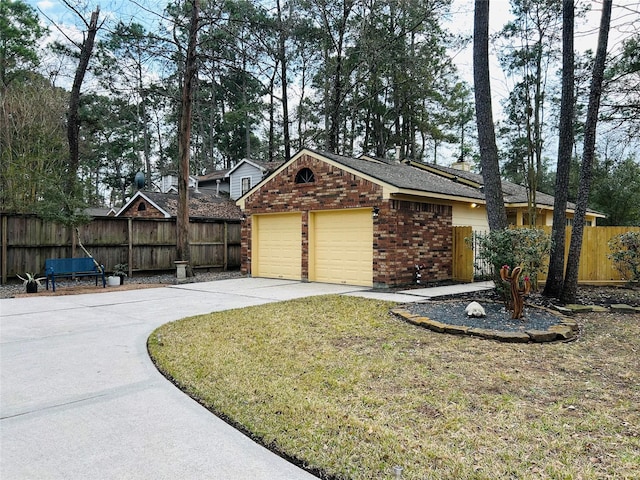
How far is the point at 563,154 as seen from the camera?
8766mm

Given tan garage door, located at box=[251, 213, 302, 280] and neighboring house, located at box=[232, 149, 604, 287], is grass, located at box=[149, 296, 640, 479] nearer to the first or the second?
neighboring house, located at box=[232, 149, 604, 287]

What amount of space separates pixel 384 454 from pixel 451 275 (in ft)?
34.5

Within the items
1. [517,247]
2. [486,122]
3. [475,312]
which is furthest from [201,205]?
[475,312]

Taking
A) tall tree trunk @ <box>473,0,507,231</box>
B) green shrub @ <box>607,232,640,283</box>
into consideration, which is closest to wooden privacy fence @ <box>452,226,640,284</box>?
green shrub @ <box>607,232,640,283</box>

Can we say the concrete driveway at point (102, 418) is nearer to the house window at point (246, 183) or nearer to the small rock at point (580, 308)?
the small rock at point (580, 308)

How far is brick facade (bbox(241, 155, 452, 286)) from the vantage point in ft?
34.8

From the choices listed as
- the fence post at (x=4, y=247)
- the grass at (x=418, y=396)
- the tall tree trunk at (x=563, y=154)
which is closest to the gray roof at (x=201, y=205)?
the fence post at (x=4, y=247)

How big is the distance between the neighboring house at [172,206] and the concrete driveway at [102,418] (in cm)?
1374

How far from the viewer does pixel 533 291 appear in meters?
10.3

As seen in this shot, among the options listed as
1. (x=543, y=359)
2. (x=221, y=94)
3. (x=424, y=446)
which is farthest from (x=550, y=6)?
(x=221, y=94)

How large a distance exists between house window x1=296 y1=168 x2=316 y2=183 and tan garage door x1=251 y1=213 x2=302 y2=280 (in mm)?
1035

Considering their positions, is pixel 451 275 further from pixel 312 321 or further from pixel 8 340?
pixel 8 340

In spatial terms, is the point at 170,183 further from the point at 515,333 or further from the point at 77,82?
the point at 515,333

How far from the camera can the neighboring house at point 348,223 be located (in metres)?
10.7
